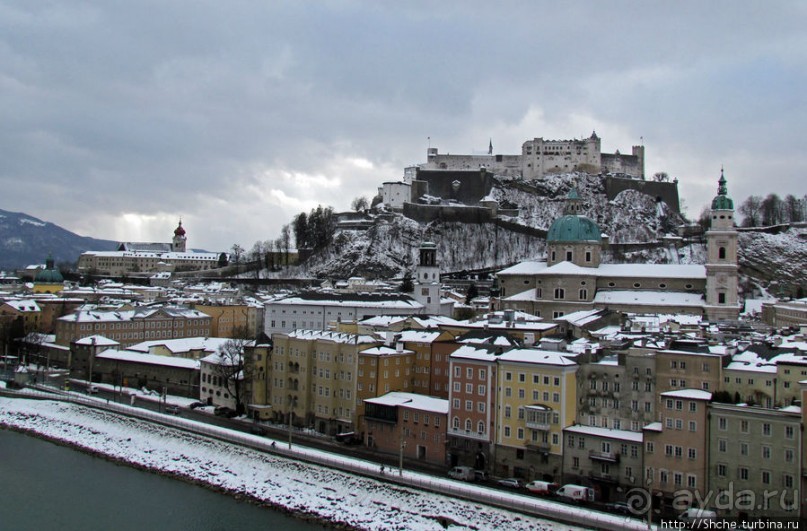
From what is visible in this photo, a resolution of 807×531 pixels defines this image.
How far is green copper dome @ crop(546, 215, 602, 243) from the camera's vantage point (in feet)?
194

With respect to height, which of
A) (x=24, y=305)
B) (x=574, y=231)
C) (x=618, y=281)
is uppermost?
(x=574, y=231)

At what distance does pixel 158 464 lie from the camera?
33.5 meters

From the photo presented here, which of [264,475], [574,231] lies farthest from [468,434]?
[574,231]

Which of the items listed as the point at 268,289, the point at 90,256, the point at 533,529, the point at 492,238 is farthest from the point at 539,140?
the point at 533,529

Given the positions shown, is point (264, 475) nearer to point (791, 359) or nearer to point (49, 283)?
point (791, 359)

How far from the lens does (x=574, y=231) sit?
5912cm

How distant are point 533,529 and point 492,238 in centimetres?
7918

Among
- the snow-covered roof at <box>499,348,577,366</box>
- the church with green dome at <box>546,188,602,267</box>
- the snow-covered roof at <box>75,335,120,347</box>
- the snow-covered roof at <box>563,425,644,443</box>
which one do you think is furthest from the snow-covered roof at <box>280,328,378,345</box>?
the church with green dome at <box>546,188,602,267</box>

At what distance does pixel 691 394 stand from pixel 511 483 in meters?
7.49

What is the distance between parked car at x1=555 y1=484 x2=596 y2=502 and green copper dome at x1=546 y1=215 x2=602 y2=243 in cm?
3410

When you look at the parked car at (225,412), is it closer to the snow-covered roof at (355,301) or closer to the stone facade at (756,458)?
the snow-covered roof at (355,301)

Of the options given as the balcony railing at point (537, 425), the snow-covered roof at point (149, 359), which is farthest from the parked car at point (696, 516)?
the snow-covered roof at point (149, 359)

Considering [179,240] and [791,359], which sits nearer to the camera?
[791,359]

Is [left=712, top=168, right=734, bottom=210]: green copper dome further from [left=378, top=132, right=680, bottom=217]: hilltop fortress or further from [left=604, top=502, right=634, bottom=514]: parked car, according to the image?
[left=378, top=132, right=680, bottom=217]: hilltop fortress
